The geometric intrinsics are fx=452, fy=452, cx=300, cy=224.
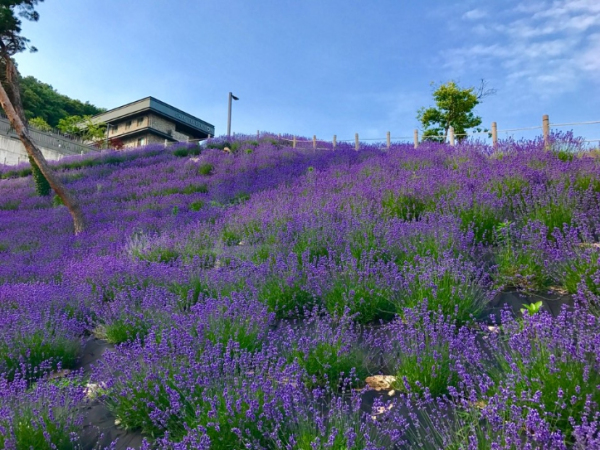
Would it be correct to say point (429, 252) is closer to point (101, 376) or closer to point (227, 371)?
point (227, 371)

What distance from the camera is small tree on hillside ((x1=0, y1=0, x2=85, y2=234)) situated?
9.02m

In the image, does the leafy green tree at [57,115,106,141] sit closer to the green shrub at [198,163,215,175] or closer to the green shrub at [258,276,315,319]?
the green shrub at [198,163,215,175]

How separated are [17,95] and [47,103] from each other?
37.3 metres

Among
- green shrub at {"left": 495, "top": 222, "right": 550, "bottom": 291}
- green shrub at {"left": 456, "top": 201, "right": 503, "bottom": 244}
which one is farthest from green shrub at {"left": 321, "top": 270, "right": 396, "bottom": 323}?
green shrub at {"left": 456, "top": 201, "right": 503, "bottom": 244}

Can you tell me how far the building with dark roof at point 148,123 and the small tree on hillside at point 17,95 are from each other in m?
25.1

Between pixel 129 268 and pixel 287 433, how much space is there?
11.4ft

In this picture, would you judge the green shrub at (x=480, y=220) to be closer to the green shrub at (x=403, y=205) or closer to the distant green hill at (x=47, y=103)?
the green shrub at (x=403, y=205)

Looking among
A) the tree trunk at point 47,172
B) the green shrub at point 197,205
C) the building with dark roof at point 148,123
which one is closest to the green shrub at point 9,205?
the tree trunk at point 47,172

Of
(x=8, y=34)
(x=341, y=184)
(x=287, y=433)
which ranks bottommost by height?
(x=287, y=433)

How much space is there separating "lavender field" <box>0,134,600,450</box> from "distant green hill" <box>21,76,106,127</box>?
133 ft

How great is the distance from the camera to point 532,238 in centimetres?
375

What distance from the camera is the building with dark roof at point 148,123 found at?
44.7 metres

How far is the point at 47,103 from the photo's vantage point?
151 ft

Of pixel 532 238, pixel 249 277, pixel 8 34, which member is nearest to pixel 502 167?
pixel 532 238
